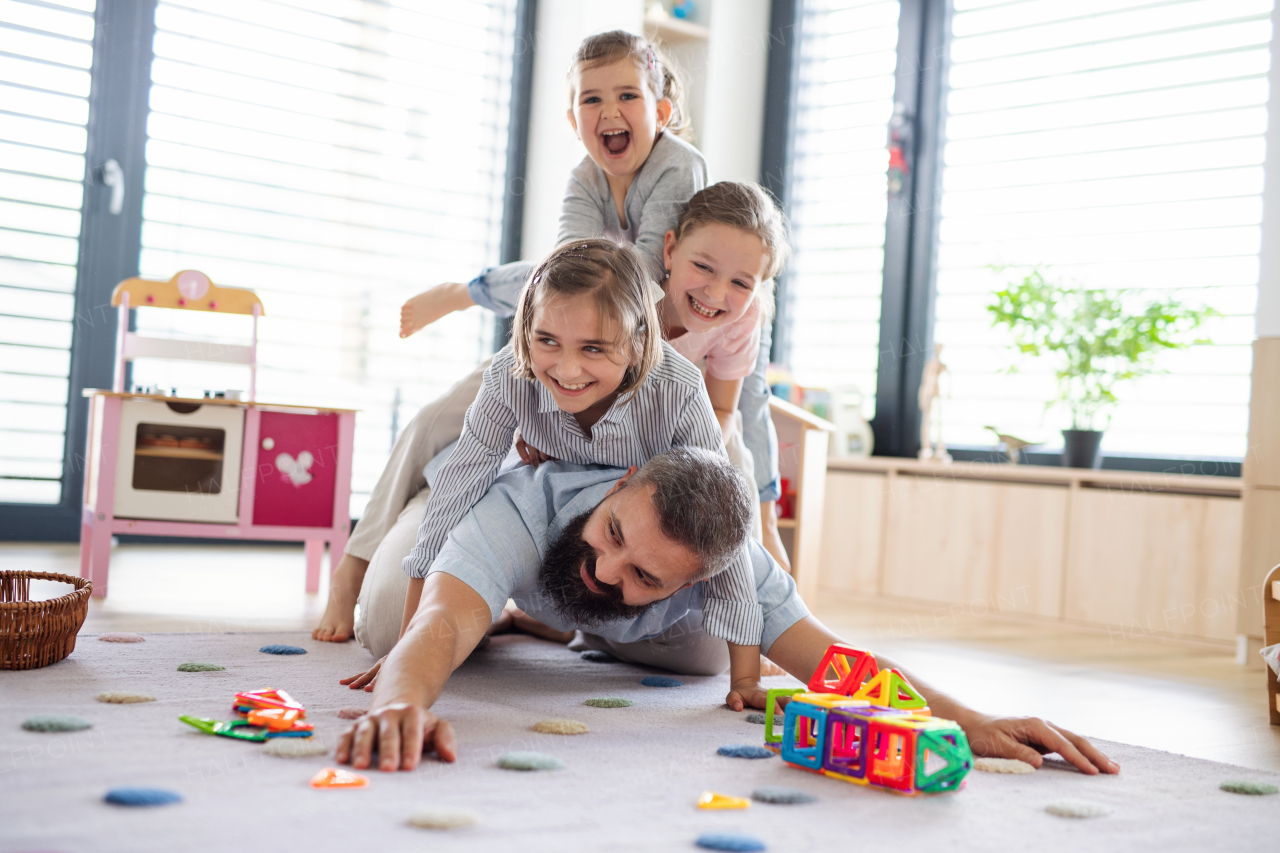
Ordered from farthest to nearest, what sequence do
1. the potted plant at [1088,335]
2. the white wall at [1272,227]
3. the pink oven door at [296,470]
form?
1. the potted plant at [1088,335]
2. the white wall at [1272,227]
3. the pink oven door at [296,470]

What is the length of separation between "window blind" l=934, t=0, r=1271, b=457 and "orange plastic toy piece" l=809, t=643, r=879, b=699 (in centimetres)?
225

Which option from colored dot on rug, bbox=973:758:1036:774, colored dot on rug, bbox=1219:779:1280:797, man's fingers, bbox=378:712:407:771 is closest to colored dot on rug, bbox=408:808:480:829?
man's fingers, bbox=378:712:407:771

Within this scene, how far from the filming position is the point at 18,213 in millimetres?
3264

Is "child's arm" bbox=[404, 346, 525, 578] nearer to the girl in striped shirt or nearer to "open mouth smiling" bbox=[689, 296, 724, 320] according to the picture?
the girl in striped shirt

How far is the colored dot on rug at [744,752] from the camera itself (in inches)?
49.2

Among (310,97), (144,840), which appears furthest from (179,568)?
(144,840)

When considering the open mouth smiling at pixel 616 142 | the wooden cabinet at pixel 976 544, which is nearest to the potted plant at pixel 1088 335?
the wooden cabinet at pixel 976 544

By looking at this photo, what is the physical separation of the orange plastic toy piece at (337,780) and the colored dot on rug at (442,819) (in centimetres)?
10

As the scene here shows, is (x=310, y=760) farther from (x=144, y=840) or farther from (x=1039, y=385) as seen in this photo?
(x=1039, y=385)

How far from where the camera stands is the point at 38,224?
3.30m

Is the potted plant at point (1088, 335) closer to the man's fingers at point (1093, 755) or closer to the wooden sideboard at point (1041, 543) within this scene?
the wooden sideboard at point (1041, 543)

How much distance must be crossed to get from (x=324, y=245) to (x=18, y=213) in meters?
0.93

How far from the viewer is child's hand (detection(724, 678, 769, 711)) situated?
1538 mm

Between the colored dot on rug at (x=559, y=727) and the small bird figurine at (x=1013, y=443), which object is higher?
the small bird figurine at (x=1013, y=443)
